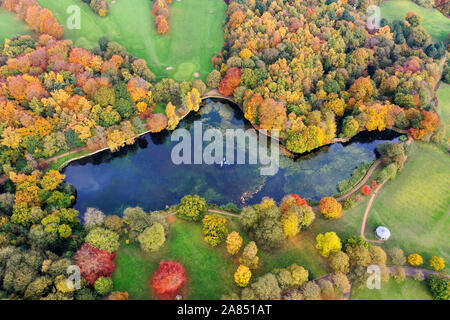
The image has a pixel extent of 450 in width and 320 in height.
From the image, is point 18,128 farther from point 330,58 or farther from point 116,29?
point 330,58

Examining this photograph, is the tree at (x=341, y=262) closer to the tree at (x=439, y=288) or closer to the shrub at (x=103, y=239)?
the tree at (x=439, y=288)

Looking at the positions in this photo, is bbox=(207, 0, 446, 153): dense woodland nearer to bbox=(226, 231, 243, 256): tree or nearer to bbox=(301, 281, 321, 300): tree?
bbox=(226, 231, 243, 256): tree

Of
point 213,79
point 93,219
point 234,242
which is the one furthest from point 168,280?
point 213,79

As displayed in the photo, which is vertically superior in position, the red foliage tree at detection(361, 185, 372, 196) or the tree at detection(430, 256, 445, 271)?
the red foliage tree at detection(361, 185, 372, 196)

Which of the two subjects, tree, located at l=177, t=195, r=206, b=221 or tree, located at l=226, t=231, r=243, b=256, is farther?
tree, located at l=177, t=195, r=206, b=221

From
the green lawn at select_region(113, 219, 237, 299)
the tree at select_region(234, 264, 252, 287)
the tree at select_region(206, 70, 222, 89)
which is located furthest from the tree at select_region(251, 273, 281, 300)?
the tree at select_region(206, 70, 222, 89)

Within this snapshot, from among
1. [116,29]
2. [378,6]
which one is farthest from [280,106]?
[378,6]

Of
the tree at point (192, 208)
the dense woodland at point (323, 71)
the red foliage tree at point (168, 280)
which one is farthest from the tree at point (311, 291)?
the dense woodland at point (323, 71)
